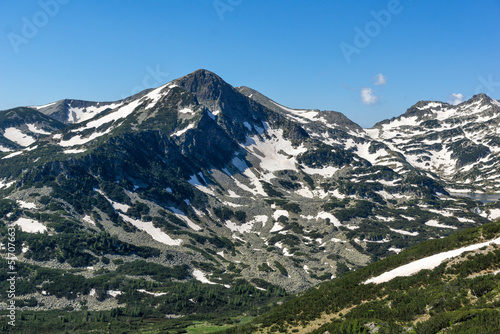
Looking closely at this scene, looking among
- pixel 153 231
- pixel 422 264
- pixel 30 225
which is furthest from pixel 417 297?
pixel 30 225

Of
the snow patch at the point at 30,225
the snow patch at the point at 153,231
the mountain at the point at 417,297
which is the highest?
the snow patch at the point at 30,225

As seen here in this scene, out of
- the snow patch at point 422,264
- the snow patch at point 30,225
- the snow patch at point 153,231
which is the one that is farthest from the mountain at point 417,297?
the snow patch at point 30,225

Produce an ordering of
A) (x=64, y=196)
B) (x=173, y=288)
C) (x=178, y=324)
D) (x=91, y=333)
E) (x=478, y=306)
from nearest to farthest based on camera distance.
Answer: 1. (x=478, y=306)
2. (x=91, y=333)
3. (x=178, y=324)
4. (x=173, y=288)
5. (x=64, y=196)

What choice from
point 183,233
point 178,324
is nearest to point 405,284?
point 178,324

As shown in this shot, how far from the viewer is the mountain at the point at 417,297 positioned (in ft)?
115

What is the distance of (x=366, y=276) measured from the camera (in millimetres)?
59562

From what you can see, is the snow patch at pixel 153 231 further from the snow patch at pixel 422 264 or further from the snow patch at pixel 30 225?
the snow patch at pixel 422 264

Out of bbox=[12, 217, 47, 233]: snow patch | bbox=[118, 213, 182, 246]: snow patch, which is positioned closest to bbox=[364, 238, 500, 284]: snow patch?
bbox=[118, 213, 182, 246]: snow patch

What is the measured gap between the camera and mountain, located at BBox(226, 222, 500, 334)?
3491 cm

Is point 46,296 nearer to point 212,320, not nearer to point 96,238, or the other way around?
point 96,238

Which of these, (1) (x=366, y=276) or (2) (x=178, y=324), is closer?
(1) (x=366, y=276)

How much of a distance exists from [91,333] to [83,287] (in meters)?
37.5

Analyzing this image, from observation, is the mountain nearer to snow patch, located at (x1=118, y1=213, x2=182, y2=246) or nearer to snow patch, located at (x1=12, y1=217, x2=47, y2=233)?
snow patch, located at (x1=118, y1=213, x2=182, y2=246)

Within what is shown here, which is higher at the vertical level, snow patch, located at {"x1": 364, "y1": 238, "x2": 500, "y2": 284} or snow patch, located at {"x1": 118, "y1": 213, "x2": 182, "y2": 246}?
snow patch, located at {"x1": 118, "y1": 213, "x2": 182, "y2": 246}
